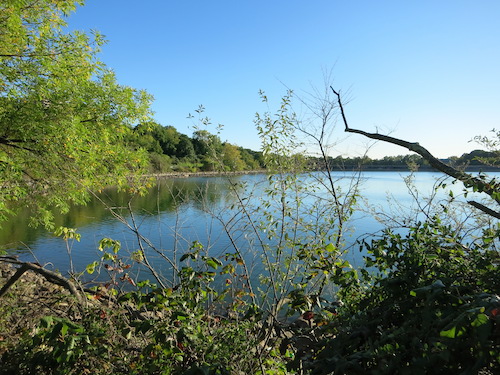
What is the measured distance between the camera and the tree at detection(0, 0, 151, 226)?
627cm

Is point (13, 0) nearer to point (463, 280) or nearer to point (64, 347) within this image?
point (64, 347)

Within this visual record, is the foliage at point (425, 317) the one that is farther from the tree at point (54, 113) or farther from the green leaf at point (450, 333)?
the tree at point (54, 113)

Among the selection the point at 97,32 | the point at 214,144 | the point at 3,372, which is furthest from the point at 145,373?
the point at 97,32

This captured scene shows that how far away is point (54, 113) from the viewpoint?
21.3ft

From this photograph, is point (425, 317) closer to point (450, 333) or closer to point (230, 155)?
point (450, 333)

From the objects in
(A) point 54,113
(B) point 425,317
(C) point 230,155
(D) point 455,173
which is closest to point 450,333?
(B) point 425,317

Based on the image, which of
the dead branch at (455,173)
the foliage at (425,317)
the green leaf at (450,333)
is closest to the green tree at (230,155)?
the dead branch at (455,173)

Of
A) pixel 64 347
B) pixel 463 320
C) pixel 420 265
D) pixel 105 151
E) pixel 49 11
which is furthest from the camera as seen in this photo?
pixel 105 151

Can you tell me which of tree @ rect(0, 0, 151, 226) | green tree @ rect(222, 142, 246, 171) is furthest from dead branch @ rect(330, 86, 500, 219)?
tree @ rect(0, 0, 151, 226)

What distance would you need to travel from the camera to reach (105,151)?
25.3 feet

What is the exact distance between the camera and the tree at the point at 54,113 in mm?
6270

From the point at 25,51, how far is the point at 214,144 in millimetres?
5065

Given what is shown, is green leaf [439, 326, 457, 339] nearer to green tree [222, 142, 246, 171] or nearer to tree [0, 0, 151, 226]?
green tree [222, 142, 246, 171]

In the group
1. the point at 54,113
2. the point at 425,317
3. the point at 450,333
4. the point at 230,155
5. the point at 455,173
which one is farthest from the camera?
the point at 54,113
